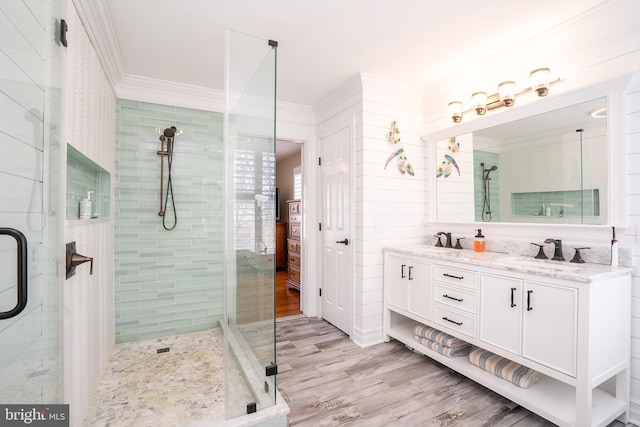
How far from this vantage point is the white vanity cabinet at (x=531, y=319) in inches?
60.8

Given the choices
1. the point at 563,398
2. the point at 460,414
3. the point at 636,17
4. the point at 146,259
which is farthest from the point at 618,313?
the point at 146,259

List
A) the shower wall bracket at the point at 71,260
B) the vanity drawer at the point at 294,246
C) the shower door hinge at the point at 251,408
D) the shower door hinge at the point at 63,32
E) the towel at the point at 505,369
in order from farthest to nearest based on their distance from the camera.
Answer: the vanity drawer at the point at 294,246 < the towel at the point at 505,369 < the shower door hinge at the point at 251,408 < the shower wall bracket at the point at 71,260 < the shower door hinge at the point at 63,32

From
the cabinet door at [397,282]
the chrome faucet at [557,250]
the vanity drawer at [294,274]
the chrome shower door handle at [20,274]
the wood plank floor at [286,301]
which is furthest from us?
the vanity drawer at [294,274]

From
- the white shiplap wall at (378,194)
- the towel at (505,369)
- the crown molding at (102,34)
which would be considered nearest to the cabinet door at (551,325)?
the towel at (505,369)

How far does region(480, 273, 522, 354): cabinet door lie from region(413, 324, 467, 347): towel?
15.2 inches

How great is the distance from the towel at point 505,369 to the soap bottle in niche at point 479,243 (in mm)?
798

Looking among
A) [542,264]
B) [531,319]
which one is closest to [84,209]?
[531,319]

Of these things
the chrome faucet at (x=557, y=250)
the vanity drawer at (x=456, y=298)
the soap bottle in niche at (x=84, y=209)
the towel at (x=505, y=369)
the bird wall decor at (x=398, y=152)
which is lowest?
the towel at (x=505, y=369)

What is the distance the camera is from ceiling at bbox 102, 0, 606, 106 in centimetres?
187

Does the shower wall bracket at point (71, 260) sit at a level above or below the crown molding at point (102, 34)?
below

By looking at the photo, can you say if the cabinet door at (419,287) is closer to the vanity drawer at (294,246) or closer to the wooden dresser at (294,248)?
the wooden dresser at (294,248)

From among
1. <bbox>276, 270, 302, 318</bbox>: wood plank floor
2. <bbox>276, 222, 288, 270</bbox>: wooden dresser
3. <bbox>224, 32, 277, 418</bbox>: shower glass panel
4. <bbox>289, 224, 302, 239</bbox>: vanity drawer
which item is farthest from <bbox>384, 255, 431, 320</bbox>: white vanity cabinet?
<bbox>276, 222, 288, 270</bbox>: wooden dresser

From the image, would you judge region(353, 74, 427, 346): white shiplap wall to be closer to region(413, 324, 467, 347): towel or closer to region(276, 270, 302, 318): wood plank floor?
region(413, 324, 467, 347): towel

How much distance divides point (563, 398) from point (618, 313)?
0.59 meters
